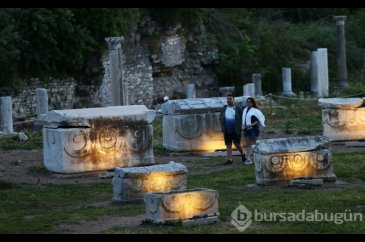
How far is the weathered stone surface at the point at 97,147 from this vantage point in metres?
18.8

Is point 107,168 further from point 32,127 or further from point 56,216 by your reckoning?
point 32,127

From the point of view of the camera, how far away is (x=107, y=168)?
19266 mm

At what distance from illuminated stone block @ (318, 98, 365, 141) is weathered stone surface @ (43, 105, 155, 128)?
5.02m

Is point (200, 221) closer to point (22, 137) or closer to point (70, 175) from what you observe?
point (70, 175)

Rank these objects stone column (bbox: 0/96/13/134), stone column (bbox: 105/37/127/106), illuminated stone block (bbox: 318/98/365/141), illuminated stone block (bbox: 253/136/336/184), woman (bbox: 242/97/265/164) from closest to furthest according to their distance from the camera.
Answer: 1. illuminated stone block (bbox: 253/136/336/184)
2. woman (bbox: 242/97/265/164)
3. illuminated stone block (bbox: 318/98/365/141)
4. stone column (bbox: 0/96/13/134)
5. stone column (bbox: 105/37/127/106)

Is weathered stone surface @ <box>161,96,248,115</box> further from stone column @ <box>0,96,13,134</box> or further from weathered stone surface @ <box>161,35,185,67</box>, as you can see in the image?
weathered stone surface @ <box>161,35,185,67</box>

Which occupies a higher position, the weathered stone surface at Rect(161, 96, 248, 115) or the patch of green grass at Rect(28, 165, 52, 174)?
the weathered stone surface at Rect(161, 96, 248, 115)

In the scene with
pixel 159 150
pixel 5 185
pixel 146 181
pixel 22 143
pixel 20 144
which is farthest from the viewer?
pixel 22 143

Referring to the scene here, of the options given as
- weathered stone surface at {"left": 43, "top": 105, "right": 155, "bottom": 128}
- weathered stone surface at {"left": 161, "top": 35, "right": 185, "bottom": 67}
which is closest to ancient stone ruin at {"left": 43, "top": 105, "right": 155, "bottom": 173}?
weathered stone surface at {"left": 43, "top": 105, "right": 155, "bottom": 128}

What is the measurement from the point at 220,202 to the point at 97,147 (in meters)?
5.12

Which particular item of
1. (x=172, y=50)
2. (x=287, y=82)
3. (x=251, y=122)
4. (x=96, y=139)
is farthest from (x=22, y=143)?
(x=172, y=50)

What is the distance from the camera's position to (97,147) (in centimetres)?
1914

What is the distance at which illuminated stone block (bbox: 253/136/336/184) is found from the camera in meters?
16.1
